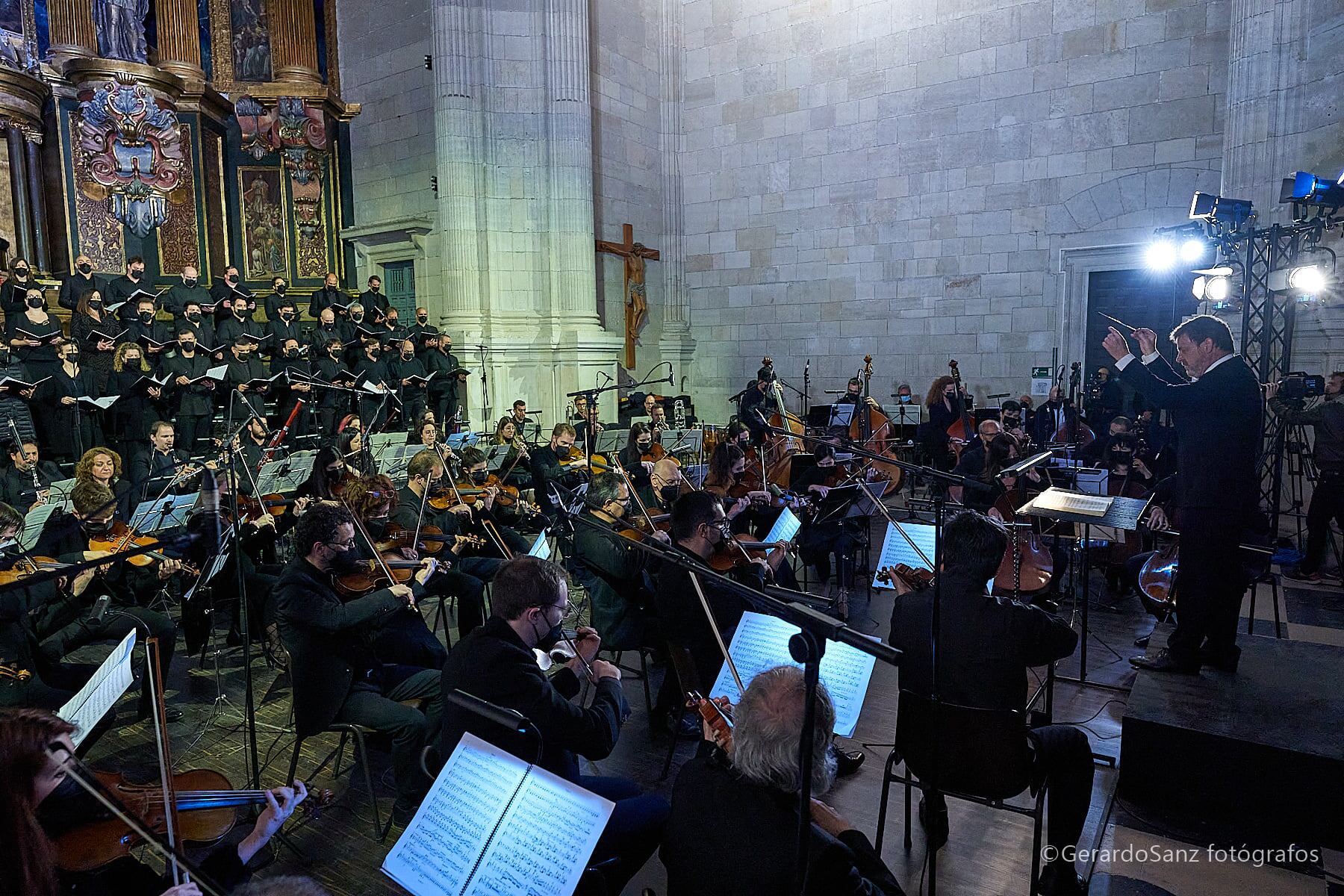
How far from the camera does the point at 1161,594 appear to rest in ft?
18.8

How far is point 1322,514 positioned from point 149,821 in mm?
8889

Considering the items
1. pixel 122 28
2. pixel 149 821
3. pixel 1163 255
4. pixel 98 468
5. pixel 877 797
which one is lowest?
pixel 877 797

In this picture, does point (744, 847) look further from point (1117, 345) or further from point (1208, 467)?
point (1208, 467)

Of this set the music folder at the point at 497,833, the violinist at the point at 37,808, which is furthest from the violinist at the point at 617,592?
the violinist at the point at 37,808

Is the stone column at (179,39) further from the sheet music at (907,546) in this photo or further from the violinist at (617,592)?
the sheet music at (907,546)

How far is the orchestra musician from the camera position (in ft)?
8.72

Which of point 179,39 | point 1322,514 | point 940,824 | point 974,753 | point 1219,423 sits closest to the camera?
point 974,753

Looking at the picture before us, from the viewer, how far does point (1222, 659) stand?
4184 mm

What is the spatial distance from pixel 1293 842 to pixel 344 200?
16.0 meters

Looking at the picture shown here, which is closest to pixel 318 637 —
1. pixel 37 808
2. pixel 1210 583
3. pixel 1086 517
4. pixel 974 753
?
pixel 37 808

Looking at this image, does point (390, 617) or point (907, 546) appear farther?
point (907, 546)

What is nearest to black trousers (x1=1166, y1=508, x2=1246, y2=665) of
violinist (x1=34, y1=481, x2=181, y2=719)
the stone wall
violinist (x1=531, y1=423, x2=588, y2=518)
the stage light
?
violinist (x1=531, y1=423, x2=588, y2=518)

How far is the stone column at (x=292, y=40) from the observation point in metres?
14.0

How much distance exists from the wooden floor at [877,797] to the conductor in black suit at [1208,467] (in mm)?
631
